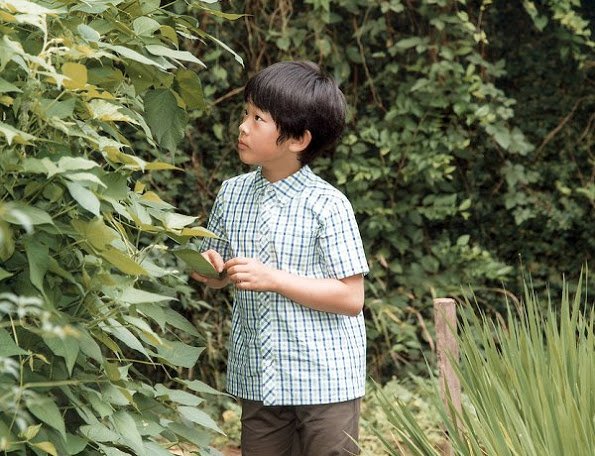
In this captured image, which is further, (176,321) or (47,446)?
(176,321)

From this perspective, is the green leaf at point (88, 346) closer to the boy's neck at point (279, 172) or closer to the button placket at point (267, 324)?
the button placket at point (267, 324)

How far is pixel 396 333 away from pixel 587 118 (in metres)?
1.56

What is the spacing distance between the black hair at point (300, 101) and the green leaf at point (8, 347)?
1237mm

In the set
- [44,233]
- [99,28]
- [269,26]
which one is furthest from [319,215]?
[269,26]

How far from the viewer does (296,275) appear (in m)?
2.63

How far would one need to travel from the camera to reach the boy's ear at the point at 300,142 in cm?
279

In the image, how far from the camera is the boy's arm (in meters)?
2.53

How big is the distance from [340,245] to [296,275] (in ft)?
0.51

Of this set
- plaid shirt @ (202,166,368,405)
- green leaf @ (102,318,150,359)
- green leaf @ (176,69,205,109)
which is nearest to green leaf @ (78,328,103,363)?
green leaf @ (102,318,150,359)

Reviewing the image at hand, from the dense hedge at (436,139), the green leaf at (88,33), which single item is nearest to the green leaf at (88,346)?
the green leaf at (88,33)

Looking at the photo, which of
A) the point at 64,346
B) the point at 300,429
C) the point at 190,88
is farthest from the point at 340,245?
the point at 64,346

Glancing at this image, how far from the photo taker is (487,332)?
2.41 meters

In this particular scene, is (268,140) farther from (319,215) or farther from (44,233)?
(44,233)

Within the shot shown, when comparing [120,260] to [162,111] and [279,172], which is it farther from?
[279,172]
